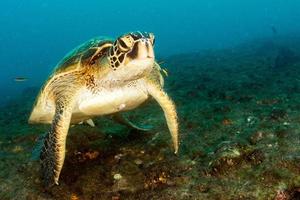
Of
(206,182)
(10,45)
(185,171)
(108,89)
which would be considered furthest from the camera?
(10,45)

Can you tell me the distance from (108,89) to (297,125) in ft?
9.60

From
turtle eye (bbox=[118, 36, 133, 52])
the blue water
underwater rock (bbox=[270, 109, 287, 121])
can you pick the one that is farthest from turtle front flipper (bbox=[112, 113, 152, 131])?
the blue water

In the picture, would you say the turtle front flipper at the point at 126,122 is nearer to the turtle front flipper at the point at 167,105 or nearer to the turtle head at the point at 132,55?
the turtle front flipper at the point at 167,105

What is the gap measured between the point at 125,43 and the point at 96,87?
103 cm

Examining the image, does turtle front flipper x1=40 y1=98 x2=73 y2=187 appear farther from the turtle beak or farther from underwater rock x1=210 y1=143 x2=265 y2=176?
underwater rock x1=210 y1=143 x2=265 y2=176

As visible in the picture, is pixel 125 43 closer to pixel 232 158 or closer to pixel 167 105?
pixel 167 105

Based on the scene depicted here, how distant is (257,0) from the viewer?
18525cm

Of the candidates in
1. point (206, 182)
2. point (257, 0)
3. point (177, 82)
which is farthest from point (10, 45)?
point (257, 0)

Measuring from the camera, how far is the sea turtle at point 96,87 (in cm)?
379

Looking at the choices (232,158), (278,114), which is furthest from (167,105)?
(278,114)

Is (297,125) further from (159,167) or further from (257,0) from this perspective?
(257,0)

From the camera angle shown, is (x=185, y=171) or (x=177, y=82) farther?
(x=177, y=82)

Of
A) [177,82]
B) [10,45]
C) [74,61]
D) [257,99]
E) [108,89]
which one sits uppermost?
[74,61]

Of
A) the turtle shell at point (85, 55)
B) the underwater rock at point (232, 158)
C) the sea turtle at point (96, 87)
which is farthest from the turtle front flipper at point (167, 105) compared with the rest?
the turtle shell at point (85, 55)
